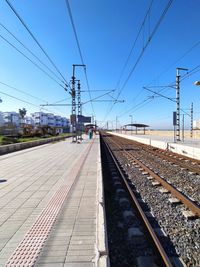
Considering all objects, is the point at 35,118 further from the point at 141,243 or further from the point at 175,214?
the point at 141,243

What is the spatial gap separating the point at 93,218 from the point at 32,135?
42424 millimetres

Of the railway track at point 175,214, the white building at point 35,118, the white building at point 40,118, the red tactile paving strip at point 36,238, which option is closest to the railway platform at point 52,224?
the red tactile paving strip at point 36,238

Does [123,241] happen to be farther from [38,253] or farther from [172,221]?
[38,253]

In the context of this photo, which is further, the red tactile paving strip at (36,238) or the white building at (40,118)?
the white building at (40,118)

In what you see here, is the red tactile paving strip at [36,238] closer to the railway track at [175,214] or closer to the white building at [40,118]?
the railway track at [175,214]

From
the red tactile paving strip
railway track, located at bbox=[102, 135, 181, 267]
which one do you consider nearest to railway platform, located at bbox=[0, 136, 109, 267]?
the red tactile paving strip

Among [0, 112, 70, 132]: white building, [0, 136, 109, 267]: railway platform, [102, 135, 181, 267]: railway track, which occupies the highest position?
[0, 112, 70, 132]: white building

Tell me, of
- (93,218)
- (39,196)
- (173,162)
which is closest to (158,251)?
(93,218)

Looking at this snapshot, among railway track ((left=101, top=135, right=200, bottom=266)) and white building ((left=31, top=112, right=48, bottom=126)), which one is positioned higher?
white building ((left=31, top=112, right=48, bottom=126))

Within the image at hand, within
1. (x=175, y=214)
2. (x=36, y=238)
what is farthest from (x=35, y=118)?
(x=36, y=238)

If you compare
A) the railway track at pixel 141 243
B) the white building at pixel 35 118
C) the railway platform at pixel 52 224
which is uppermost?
the white building at pixel 35 118

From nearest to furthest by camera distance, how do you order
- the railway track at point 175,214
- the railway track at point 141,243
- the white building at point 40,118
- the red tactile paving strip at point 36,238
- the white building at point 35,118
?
the red tactile paving strip at point 36,238 → the railway track at point 141,243 → the railway track at point 175,214 → the white building at point 35,118 → the white building at point 40,118

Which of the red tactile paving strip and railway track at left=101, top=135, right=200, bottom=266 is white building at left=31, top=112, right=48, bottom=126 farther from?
the red tactile paving strip

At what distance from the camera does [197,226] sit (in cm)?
483
